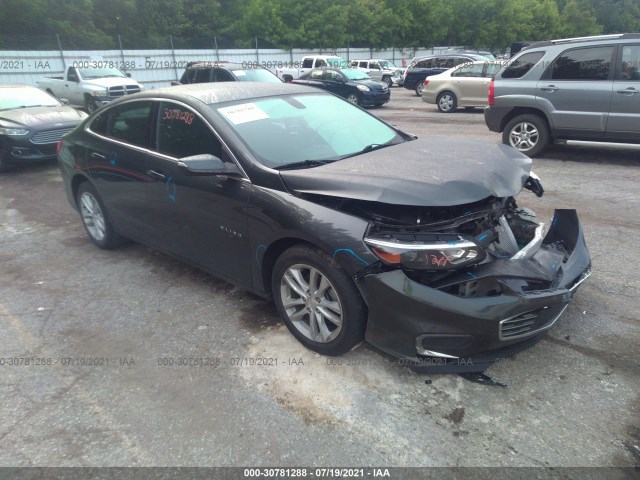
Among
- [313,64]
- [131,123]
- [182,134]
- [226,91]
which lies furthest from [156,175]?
[313,64]

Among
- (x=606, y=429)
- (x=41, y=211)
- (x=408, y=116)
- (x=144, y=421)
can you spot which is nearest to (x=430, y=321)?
(x=606, y=429)

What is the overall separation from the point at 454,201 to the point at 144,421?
2.15m

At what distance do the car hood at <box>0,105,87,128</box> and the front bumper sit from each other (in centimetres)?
830

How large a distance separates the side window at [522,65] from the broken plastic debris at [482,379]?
6.98 metres

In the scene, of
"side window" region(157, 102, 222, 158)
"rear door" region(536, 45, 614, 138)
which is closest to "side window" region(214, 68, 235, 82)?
"rear door" region(536, 45, 614, 138)

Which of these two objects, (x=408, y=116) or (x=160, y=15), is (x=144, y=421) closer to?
(x=408, y=116)

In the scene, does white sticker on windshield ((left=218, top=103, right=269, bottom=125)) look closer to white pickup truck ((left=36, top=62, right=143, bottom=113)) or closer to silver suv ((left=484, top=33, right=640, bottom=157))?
silver suv ((left=484, top=33, right=640, bottom=157))

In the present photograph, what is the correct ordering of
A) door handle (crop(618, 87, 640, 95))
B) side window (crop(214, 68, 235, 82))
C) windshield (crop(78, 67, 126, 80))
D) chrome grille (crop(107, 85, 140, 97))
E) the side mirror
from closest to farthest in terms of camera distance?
1. the side mirror
2. door handle (crop(618, 87, 640, 95))
3. side window (crop(214, 68, 235, 82))
4. chrome grille (crop(107, 85, 140, 97))
5. windshield (crop(78, 67, 126, 80))

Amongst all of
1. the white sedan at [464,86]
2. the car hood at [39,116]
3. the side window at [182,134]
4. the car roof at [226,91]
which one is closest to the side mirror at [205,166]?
the side window at [182,134]

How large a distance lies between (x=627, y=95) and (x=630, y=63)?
0.49 meters

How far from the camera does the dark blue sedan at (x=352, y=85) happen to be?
17.5m

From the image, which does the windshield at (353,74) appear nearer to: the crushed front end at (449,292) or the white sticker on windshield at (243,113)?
the white sticker on windshield at (243,113)

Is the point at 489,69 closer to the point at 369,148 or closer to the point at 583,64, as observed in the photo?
the point at 583,64

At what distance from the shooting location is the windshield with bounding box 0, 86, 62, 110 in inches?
369
